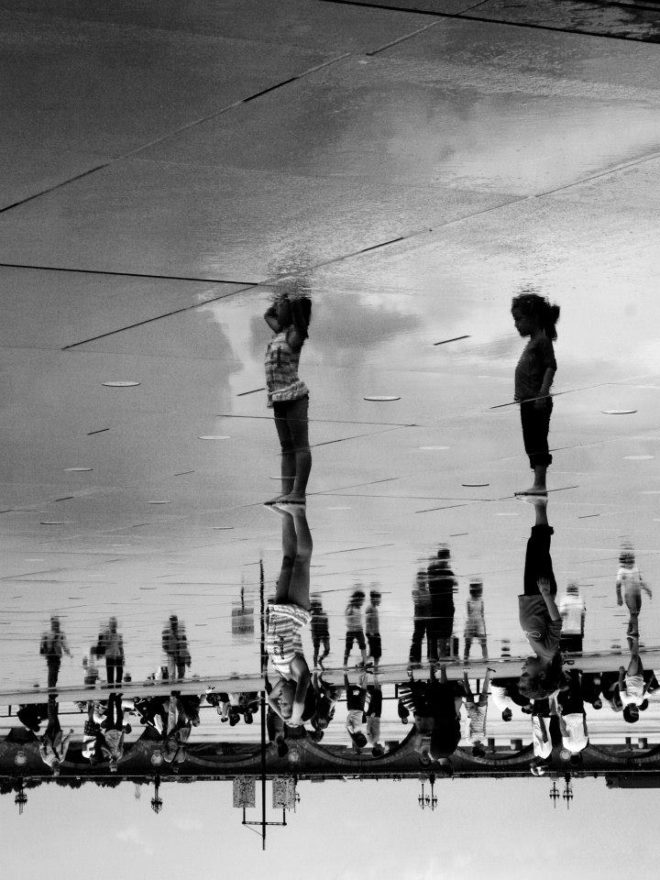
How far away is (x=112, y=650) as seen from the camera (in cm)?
2094

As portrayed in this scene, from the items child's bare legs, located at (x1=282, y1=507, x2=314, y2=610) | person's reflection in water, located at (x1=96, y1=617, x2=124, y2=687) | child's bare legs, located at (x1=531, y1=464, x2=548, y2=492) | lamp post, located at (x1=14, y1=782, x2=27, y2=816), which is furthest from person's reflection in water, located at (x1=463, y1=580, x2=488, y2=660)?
lamp post, located at (x1=14, y1=782, x2=27, y2=816)

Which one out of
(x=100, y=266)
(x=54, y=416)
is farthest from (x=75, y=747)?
(x=100, y=266)

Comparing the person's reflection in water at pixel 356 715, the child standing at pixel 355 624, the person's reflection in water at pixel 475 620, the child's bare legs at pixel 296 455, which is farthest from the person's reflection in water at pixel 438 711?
the child's bare legs at pixel 296 455

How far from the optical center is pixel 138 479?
32.5 ft

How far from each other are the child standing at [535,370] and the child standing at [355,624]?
21.5 feet

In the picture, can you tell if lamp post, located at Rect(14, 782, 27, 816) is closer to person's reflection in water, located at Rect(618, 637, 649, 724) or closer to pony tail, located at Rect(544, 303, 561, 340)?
person's reflection in water, located at Rect(618, 637, 649, 724)

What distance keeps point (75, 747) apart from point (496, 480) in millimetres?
30599

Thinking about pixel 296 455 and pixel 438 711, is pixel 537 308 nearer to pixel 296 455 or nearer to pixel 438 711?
pixel 296 455

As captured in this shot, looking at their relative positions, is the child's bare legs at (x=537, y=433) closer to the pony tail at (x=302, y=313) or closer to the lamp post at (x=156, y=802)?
the pony tail at (x=302, y=313)

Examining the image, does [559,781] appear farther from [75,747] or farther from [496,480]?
[496,480]

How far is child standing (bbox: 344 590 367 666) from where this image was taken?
16234 millimetres

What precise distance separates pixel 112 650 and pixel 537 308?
50.1 feet

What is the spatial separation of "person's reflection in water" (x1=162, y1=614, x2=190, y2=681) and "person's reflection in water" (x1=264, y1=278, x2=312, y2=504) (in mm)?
8705

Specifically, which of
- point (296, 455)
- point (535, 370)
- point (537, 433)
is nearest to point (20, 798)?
point (296, 455)
